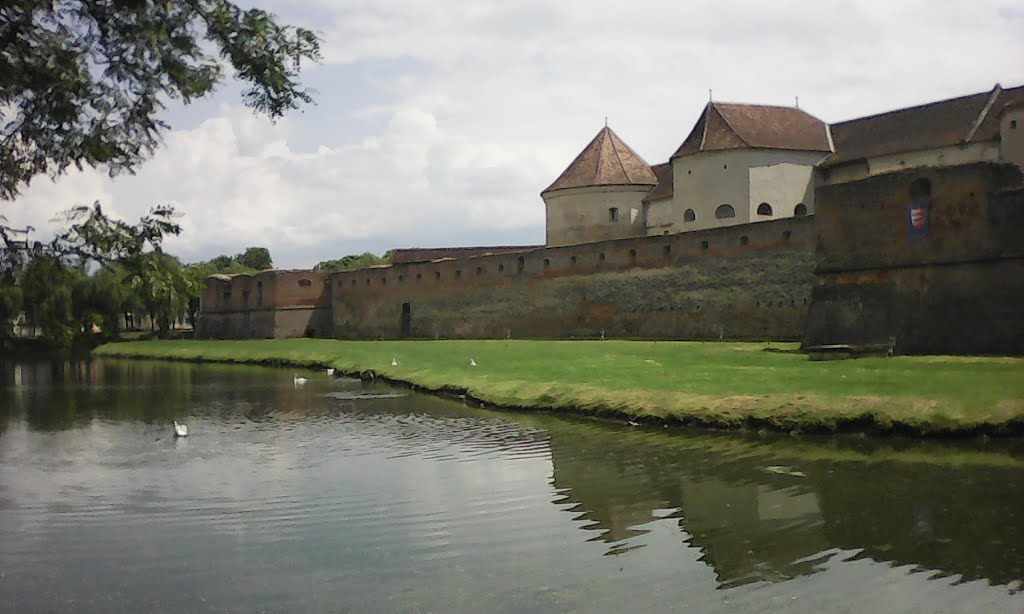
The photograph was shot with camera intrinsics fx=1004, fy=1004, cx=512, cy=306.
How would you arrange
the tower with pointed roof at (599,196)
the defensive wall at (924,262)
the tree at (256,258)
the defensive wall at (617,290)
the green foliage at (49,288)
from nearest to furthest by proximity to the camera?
the green foliage at (49,288), the defensive wall at (924,262), the defensive wall at (617,290), the tower with pointed roof at (599,196), the tree at (256,258)

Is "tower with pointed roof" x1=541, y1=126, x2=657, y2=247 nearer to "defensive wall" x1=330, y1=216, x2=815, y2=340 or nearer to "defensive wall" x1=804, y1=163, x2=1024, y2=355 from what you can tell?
"defensive wall" x1=330, y1=216, x2=815, y2=340

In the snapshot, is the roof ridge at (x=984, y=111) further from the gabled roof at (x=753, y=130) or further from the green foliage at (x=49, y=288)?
the green foliage at (x=49, y=288)

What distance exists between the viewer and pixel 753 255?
86.9 feet

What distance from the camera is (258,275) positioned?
49.7 metres

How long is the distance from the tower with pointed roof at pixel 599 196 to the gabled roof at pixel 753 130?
4.03 m

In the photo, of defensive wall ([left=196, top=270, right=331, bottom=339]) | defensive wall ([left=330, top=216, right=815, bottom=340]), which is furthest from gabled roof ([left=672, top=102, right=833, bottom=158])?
defensive wall ([left=196, top=270, right=331, bottom=339])

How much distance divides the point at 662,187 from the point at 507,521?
29929 millimetres

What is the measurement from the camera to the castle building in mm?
18359

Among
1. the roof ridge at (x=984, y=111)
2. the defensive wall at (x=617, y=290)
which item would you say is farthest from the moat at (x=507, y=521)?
the roof ridge at (x=984, y=111)

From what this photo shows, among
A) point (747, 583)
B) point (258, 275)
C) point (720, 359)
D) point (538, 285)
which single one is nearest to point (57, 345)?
point (747, 583)

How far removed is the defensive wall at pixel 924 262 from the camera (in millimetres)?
17594

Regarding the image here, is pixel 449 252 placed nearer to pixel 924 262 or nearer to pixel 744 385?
pixel 924 262

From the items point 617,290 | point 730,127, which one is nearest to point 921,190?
point 617,290

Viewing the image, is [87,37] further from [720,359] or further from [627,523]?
[720,359]
